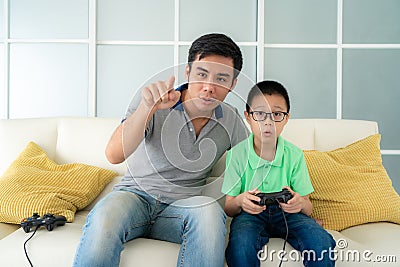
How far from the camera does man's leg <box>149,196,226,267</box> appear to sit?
1421 millimetres

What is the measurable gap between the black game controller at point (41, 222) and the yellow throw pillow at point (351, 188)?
0.89m

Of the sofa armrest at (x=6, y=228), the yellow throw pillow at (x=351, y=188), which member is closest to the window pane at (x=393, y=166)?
the yellow throw pillow at (x=351, y=188)

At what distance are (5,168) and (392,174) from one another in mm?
2025

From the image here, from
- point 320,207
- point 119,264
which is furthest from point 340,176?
point 119,264

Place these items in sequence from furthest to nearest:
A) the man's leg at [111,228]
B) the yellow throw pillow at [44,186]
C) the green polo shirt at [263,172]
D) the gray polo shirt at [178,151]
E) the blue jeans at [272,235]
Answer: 1. the yellow throw pillow at [44,186]
2. the green polo shirt at [263,172]
3. the gray polo shirt at [178,151]
4. the blue jeans at [272,235]
5. the man's leg at [111,228]

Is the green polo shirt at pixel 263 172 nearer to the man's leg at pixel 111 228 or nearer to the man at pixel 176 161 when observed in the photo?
the man at pixel 176 161

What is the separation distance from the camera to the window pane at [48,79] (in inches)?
115

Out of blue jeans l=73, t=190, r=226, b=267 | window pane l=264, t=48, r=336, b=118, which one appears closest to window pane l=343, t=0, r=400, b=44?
window pane l=264, t=48, r=336, b=118

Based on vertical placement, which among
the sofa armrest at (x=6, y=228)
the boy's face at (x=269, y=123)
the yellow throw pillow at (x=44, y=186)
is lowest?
the sofa armrest at (x=6, y=228)

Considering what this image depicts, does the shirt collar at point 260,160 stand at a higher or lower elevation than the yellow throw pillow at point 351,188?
higher

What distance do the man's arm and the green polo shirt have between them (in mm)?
344

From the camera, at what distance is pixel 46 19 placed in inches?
115

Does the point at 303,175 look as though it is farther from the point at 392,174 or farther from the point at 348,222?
the point at 392,174

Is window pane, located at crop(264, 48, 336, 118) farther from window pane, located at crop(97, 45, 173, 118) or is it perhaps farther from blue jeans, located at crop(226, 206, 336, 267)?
blue jeans, located at crop(226, 206, 336, 267)
